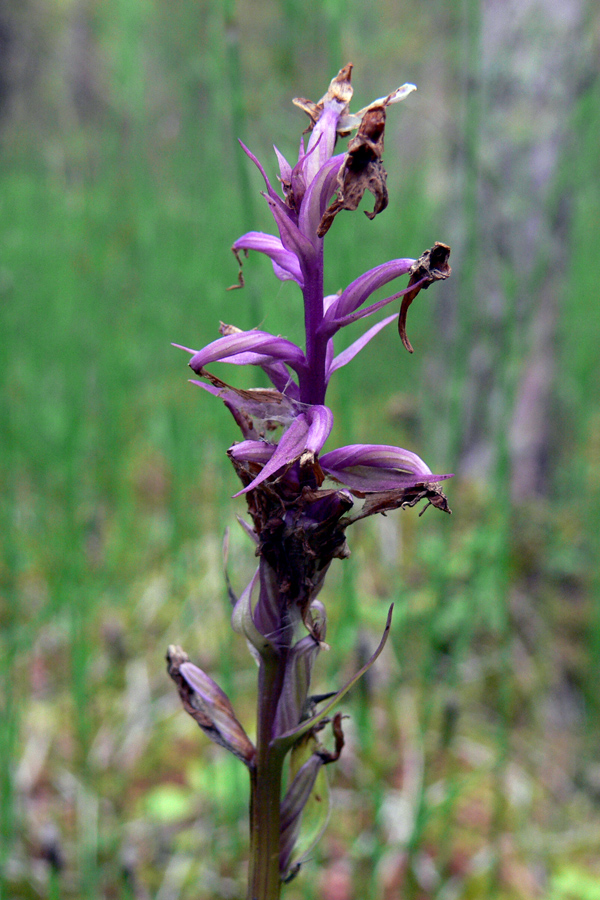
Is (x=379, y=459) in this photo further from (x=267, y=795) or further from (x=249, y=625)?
(x=267, y=795)

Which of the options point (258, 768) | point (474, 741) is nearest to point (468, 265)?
point (258, 768)

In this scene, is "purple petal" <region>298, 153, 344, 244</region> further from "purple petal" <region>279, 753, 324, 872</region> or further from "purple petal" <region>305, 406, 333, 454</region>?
"purple petal" <region>279, 753, 324, 872</region>

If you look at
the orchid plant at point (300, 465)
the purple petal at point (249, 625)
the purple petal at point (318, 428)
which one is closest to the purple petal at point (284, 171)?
the orchid plant at point (300, 465)

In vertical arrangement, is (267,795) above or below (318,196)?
below

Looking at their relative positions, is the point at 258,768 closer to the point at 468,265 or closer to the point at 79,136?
the point at 468,265

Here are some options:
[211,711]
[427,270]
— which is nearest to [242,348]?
[427,270]
